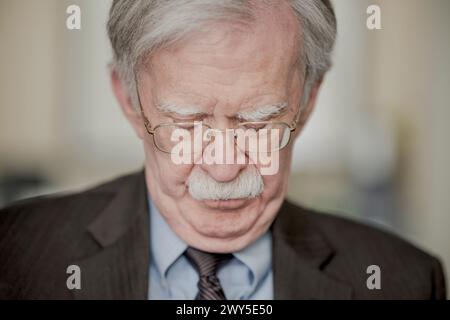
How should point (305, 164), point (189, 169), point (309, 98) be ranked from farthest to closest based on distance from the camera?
1. point (305, 164)
2. point (309, 98)
3. point (189, 169)

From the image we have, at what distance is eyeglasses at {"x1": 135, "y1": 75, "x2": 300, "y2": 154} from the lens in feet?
4.28

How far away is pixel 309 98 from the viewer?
4.70 ft

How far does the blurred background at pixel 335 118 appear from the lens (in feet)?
4.77

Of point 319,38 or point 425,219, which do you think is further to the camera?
point 425,219

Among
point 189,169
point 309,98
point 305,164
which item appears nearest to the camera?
point 189,169

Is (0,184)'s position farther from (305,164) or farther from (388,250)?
(388,250)

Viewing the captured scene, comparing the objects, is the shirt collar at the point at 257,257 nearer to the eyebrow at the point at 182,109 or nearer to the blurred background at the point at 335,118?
the blurred background at the point at 335,118

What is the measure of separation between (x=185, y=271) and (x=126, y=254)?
11 cm

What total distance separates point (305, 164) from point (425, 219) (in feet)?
0.98

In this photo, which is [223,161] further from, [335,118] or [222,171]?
[335,118]

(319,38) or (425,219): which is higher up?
(319,38)

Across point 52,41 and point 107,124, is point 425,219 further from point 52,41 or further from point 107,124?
point 52,41

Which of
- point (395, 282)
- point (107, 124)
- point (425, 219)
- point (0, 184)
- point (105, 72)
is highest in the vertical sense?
point (105, 72)

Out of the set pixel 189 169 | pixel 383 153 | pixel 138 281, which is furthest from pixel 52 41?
pixel 383 153
